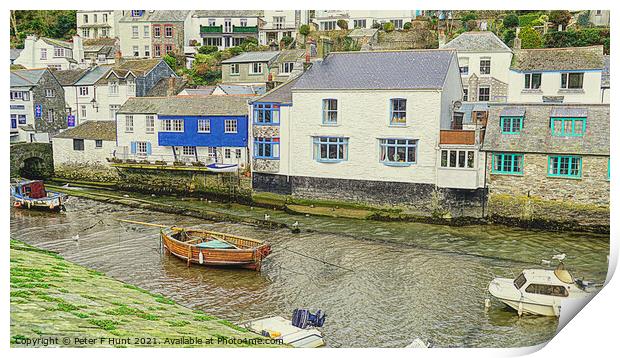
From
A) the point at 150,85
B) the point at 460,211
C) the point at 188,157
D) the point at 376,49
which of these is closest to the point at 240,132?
the point at 188,157

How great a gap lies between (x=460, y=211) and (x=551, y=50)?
210 centimetres

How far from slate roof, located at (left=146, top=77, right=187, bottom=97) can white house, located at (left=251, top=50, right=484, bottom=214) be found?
95 cm

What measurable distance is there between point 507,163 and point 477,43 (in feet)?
4.65

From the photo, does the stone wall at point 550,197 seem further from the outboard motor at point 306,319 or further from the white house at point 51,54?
the white house at point 51,54

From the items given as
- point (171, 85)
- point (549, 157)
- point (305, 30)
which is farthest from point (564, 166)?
point (171, 85)

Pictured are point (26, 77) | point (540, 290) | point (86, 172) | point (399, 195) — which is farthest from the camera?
point (86, 172)

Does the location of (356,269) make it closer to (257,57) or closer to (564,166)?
(564,166)

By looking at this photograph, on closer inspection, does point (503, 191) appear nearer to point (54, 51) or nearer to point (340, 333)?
point (340, 333)

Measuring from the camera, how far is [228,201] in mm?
8898

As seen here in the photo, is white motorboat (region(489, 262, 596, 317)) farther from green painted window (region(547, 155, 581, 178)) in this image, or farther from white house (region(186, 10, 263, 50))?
white house (region(186, 10, 263, 50))

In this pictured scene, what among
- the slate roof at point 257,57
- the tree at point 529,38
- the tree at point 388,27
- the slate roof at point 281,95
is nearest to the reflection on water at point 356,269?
the slate roof at point 281,95

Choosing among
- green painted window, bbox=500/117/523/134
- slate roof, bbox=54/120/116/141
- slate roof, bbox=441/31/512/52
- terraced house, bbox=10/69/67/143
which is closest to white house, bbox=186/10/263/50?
slate roof, bbox=54/120/116/141

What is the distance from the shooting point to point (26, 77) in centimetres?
818

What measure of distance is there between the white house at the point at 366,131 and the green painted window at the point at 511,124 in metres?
0.36
